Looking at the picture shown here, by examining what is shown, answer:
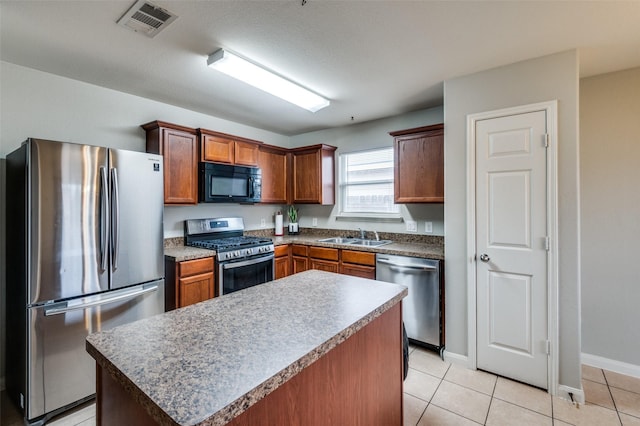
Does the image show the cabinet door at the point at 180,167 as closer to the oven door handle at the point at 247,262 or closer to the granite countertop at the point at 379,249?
the granite countertop at the point at 379,249

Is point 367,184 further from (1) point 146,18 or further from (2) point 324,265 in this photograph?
(1) point 146,18

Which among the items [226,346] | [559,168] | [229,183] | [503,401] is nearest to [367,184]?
[229,183]

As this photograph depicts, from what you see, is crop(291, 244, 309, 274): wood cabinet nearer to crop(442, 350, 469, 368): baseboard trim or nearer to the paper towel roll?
the paper towel roll

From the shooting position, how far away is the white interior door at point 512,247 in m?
2.24

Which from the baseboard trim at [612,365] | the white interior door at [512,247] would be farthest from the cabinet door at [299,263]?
the baseboard trim at [612,365]

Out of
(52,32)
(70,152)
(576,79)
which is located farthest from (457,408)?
(52,32)

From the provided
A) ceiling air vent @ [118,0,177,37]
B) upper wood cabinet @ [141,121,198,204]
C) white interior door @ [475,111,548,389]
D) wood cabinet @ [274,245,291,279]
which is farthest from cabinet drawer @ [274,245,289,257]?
ceiling air vent @ [118,0,177,37]

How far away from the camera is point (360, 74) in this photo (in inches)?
99.0

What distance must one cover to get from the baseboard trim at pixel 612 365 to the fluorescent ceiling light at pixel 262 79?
3.33m

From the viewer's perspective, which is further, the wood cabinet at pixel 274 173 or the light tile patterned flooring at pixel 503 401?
the wood cabinet at pixel 274 173

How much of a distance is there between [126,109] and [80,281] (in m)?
1.77

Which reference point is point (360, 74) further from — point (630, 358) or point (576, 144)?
point (630, 358)

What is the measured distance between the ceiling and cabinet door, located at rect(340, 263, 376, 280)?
5.92 ft

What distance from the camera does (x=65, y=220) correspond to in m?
1.97
